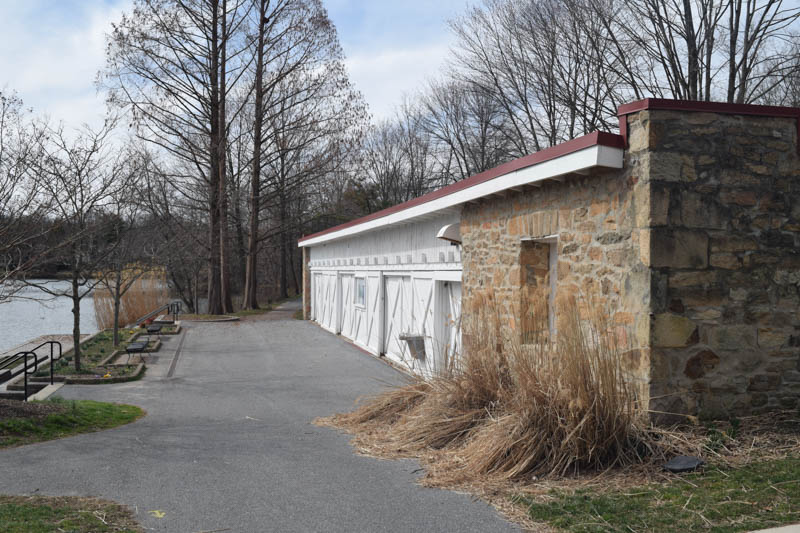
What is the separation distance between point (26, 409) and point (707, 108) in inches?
338

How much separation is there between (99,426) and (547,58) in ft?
61.2

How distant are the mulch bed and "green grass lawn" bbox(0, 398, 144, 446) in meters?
0.05

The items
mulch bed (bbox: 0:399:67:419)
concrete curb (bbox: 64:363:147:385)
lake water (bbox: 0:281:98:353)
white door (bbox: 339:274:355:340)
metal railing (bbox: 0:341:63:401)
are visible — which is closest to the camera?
mulch bed (bbox: 0:399:67:419)

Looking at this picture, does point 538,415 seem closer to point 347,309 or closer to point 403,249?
point 403,249

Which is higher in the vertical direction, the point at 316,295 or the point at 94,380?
the point at 316,295

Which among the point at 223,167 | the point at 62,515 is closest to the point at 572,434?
the point at 62,515

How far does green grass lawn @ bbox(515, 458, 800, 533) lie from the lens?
4371 millimetres

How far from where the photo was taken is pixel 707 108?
6172mm

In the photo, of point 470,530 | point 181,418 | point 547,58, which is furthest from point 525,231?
point 547,58

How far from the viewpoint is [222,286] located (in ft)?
97.8

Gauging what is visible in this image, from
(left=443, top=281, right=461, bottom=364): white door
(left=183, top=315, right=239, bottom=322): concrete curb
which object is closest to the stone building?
(left=443, top=281, right=461, bottom=364): white door

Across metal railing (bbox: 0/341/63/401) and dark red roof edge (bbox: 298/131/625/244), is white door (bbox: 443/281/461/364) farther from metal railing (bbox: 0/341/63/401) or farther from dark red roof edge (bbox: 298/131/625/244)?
metal railing (bbox: 0/341/63/401)

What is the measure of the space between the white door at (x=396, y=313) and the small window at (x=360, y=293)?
196 cm

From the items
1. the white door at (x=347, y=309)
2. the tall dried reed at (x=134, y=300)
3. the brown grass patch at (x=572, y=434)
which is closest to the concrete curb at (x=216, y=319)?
the tall dried reed at (x=134, y=300)
